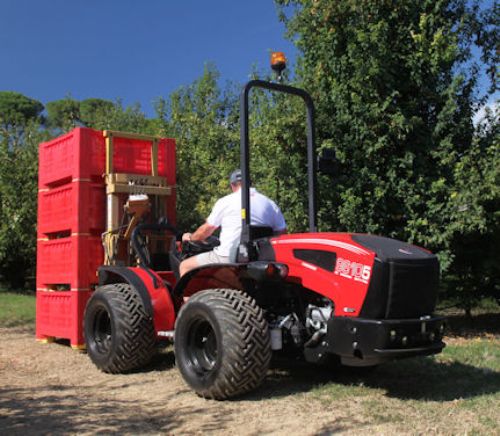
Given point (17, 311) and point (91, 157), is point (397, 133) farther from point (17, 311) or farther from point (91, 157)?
point (17, 311)

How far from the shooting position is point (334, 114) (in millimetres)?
8977

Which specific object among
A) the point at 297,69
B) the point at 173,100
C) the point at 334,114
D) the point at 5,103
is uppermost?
the point at 5,103

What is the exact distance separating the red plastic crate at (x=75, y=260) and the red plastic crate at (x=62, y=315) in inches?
5.7

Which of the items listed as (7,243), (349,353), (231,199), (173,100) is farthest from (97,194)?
(173,100)

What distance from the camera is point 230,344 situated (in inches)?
186

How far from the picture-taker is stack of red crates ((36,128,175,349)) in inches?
288

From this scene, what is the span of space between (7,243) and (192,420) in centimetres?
1248

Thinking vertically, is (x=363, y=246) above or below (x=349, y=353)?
above

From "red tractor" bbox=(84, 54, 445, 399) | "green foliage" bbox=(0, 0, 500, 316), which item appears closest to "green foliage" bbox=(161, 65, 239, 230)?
"green foliage" bbox=(0, 0, 500, 316)

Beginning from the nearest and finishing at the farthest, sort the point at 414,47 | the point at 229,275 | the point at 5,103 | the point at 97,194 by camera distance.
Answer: the point at 229,275 < the point at 97,194 < the point at 414,47 < the point at 5,103

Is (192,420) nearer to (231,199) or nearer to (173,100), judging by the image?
(231,199)

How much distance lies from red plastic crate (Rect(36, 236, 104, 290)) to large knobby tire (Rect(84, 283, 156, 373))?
103 centimetres

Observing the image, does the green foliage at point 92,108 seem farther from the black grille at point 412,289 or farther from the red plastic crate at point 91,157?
the black grille at point 412,289

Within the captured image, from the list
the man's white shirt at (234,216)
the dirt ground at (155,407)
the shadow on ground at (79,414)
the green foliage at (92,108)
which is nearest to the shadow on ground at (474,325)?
the dirt ground at (155,407)
